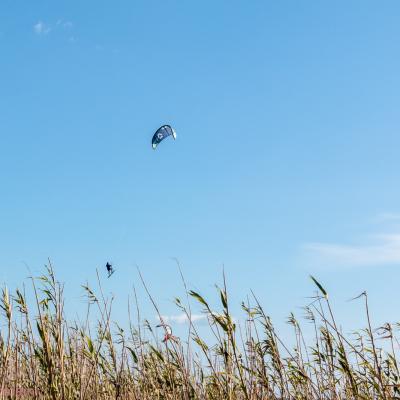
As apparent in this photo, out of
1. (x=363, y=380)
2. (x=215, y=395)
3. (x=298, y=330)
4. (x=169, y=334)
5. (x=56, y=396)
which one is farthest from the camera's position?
(x=298, y=330)

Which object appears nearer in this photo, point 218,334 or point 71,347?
point 218,334

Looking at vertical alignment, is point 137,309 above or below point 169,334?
above

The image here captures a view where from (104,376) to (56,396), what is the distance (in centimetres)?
233

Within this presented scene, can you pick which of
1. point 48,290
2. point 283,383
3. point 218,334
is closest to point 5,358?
point 48,290

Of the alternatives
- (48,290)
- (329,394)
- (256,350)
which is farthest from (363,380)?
(48,290)

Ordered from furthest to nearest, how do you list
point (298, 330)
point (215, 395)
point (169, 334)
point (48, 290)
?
point (298, 330) → point (215, 395) → point (48, 290) → point (169, 334)

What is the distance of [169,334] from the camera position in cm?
465

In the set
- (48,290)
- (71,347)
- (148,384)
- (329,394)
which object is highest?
(48,290)

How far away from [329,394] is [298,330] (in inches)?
43.8

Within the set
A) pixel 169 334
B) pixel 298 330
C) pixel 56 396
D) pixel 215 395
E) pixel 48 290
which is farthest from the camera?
pixel 298 330

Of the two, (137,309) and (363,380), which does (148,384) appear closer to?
(137,309)

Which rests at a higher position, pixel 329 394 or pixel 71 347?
pixel 71 347

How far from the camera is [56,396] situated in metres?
4.20

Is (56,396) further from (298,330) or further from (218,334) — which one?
(298,330)
